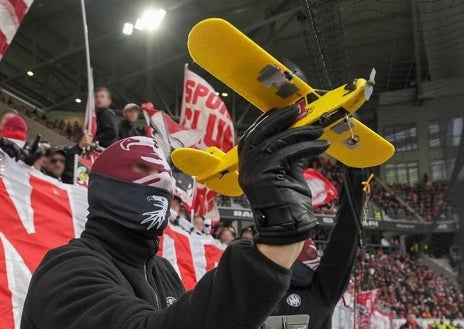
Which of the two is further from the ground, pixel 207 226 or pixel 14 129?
pixel 14 129

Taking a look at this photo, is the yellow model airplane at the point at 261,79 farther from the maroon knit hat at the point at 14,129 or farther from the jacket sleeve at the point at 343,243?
the maroon knit hat at the point at 14,129

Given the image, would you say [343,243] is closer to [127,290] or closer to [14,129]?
[127,290]

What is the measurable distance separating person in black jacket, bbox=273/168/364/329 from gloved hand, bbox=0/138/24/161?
194cm

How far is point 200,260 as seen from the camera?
5223 mm

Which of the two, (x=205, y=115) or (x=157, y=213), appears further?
(x=205, y=115)

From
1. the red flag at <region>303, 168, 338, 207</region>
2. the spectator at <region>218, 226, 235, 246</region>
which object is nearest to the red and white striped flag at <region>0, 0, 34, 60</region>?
the spectator at <region>218, 226, 235, 246</region>

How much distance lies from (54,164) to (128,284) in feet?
9.89

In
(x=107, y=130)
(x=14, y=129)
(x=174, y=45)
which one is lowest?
A: (x=14, y=129)

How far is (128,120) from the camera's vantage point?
576cm

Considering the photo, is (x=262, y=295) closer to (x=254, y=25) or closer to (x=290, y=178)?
(x=290, y=178)

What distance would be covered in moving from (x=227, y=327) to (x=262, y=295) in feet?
0.28

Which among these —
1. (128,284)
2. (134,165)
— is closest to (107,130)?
(134,165)

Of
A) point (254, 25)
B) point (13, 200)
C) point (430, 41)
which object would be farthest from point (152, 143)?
point (254, 25)

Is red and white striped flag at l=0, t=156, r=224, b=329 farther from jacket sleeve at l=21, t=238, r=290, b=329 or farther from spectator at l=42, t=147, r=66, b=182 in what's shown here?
jacket sleeve at l=21, t=238, r=290, b=329
